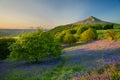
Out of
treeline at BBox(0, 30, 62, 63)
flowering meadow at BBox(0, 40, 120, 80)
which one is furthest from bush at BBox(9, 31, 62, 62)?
flowering meadow at BBox(0, 40, 120, 80)

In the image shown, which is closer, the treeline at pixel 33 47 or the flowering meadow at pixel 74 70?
the flowering meadow at pixel 74 70

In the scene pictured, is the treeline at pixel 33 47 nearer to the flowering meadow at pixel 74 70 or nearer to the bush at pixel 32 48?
the bush at pixel 32 48

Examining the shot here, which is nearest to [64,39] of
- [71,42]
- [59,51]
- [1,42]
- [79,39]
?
[71,42]

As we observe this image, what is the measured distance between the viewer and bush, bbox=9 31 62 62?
18.9m

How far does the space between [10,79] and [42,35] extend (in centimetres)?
828

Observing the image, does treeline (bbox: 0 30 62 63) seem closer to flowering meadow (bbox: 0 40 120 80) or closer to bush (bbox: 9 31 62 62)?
bush (bbox: 9 31 62 62)

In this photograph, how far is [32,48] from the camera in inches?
748

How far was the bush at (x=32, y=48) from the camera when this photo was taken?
18.9 meters

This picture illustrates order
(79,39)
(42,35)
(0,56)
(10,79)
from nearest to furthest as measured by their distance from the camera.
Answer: (10,79) → (42,35) → (0,56) → (79,39)

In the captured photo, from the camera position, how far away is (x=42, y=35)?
1997 cm

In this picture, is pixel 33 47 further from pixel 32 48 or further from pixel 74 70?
pixel 74 70

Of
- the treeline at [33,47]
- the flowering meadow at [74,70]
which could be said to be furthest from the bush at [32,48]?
the flowering meadow at [74,70]

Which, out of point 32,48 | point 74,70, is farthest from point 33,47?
point 74,70

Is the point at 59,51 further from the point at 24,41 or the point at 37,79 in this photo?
the point at 37,79
